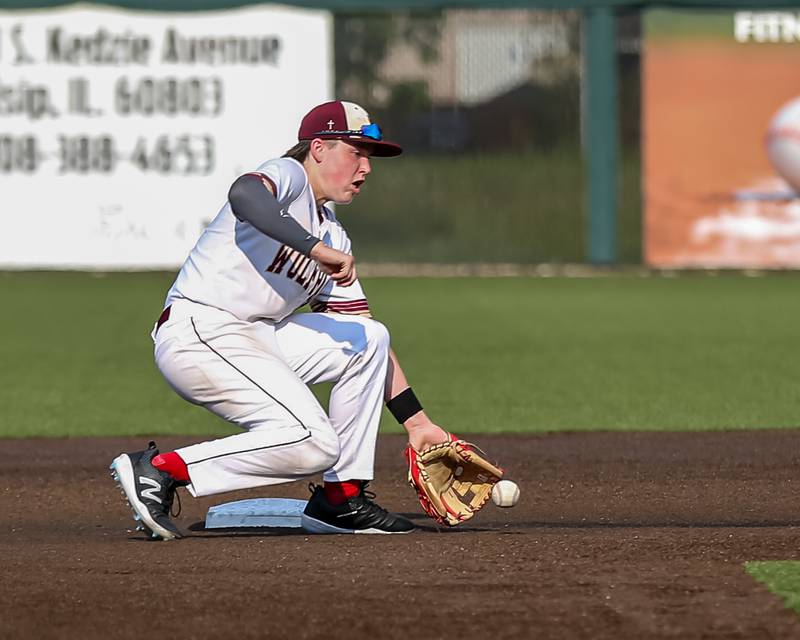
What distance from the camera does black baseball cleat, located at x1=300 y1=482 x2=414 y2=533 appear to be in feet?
19.5

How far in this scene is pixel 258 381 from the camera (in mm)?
5746

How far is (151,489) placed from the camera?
570 centimetres

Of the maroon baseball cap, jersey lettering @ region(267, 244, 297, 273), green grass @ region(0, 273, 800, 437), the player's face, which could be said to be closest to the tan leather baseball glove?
jersey lettering @ region(267, 244, 297, 273)

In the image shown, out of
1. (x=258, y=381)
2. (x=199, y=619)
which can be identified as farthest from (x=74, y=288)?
(x=199, y=619)

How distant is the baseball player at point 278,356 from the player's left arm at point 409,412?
0.62 feet

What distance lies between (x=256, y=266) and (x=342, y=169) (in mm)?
462

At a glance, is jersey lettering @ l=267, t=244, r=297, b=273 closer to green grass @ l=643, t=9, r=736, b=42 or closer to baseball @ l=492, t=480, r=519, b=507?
baseball @ l=492, t=480, r=519, b=507

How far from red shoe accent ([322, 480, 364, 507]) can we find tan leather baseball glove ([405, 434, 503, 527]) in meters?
0.21

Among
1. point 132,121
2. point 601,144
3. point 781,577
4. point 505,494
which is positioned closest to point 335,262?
point 505,494

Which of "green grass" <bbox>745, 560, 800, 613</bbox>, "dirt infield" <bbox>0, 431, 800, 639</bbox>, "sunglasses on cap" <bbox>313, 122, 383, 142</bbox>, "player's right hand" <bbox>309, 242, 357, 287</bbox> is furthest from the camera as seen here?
"sunglasses on cap" <bbox>313, 122, 383, 142</bbox>

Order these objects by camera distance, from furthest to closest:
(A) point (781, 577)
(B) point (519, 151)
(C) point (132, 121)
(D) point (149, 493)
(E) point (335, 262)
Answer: (B) point (519, 151), (C) point (132, 121), (D) point (149, 493), (E) point (335, 262), (A) point (781, 577)

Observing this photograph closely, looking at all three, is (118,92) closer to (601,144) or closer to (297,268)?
(601,144)

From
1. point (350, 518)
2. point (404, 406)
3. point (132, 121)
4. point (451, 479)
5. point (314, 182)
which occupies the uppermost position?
point (132, 121)

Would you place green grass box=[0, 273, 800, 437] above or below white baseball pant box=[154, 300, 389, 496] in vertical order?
below
